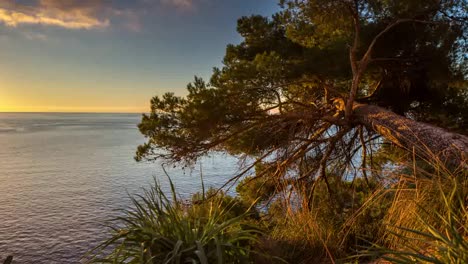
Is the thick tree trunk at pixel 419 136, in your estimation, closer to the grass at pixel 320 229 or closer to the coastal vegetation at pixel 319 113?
the coastal vegetation at pixel 319 113

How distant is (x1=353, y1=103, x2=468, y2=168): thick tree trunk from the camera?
12.1ft

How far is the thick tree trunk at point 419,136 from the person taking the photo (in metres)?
3.68

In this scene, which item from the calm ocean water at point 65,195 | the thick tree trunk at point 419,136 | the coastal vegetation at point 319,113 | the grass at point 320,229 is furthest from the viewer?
the calm ocean water at point 65,195

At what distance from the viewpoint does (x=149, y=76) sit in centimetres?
2530

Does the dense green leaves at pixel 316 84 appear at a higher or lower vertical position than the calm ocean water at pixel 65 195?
higher

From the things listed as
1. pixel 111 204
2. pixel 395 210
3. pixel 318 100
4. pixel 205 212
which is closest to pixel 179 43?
pixel 111 204

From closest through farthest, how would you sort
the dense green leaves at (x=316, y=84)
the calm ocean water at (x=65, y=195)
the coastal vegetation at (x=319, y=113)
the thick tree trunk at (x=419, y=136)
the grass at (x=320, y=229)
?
the grass at (x=320, y=229), the thick tree trunk at (x=419, y=136), the coastal vegetation at (x=319, y=113), the dense green leaves at (x=316, y=84), the calm ocean water at (x=65, y=195)

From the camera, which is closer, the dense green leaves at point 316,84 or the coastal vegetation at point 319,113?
the coastal vegetation at point 319,113

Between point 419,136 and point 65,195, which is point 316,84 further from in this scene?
point 65,195

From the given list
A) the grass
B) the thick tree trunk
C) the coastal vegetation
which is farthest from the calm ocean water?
the thick tree trunk

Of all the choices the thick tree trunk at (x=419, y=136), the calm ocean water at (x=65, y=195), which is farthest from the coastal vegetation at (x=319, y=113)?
the calm ocean water at (x=65, y=195)

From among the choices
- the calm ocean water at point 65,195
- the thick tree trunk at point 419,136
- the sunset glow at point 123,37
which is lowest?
the calm ocean water at point 65,195

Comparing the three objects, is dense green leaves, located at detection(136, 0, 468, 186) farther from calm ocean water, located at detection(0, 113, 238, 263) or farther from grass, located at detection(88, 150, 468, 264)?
calm ocean water, located at detection(0, 113, 238, 263)

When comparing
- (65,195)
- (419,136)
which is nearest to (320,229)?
(419,136)
